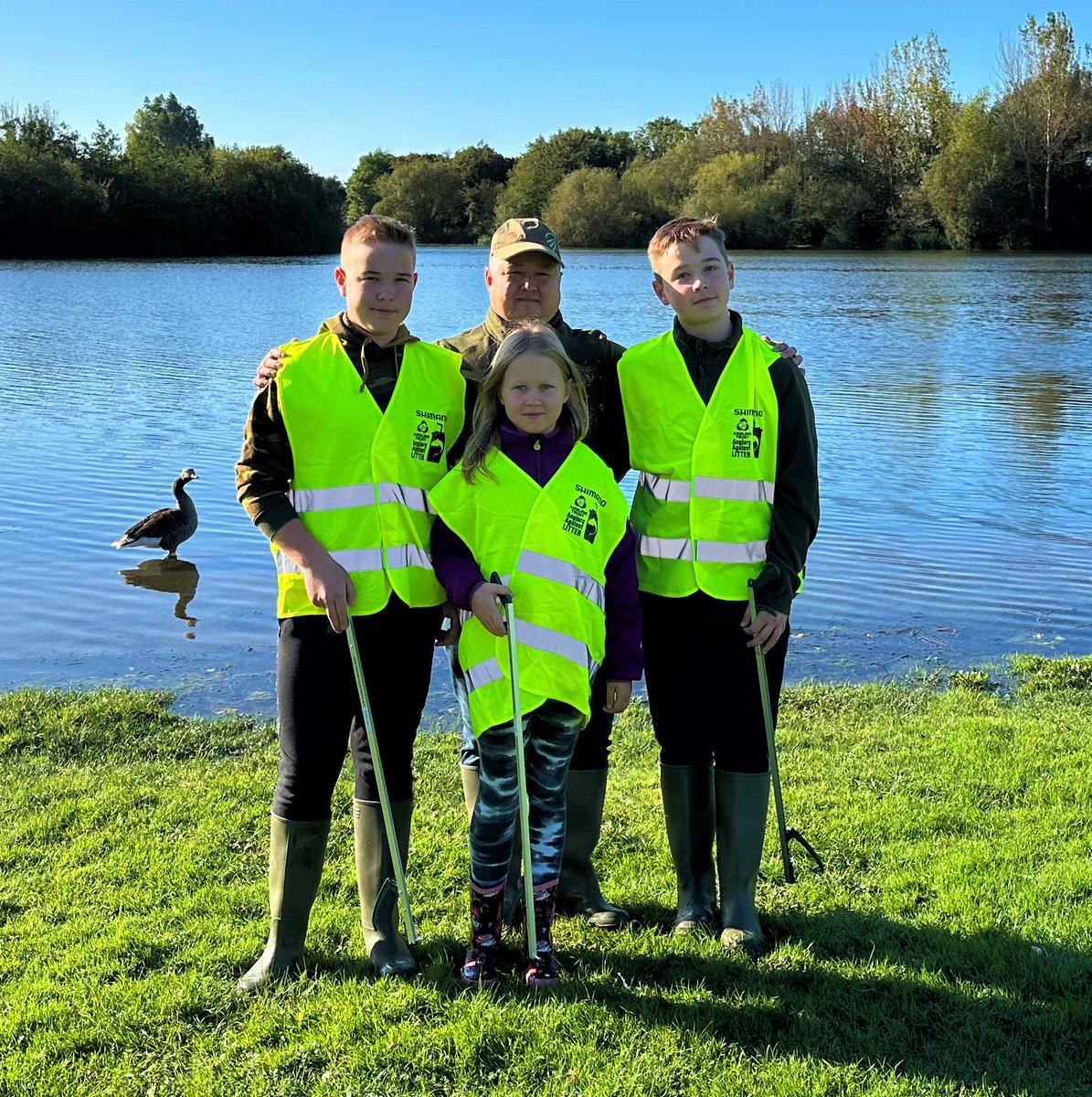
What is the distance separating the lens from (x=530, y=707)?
358 centimetres

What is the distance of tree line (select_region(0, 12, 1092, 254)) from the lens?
70625mm

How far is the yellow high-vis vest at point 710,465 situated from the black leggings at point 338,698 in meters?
0.94

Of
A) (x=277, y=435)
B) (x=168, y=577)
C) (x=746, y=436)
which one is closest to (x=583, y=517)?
(x=746, y=436)

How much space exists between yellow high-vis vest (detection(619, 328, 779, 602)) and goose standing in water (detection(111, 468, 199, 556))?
8.22 m

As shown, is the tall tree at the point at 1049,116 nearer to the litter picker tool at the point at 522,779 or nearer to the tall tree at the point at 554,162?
the tall tree at the point at 554,162

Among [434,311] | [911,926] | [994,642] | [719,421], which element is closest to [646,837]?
[911,926]

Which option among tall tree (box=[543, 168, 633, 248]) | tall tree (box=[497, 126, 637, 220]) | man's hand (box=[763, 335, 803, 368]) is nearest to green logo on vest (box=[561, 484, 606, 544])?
man's hand (box=[763, 335, 803, 368])

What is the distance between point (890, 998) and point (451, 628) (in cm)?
193

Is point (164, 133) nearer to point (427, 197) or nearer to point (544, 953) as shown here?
point (427, 197)

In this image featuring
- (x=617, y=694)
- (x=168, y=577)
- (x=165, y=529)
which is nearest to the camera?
(x=617, y=694)

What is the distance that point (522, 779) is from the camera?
353cm

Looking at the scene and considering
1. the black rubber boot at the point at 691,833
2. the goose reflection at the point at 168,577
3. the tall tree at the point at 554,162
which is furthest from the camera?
the tall tree at the point at 554,162

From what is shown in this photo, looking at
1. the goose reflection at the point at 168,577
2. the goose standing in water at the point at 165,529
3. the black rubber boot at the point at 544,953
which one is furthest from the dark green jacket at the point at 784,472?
Result: the goose standing in water at the point at 165,529

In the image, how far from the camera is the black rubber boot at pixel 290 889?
149 inches
